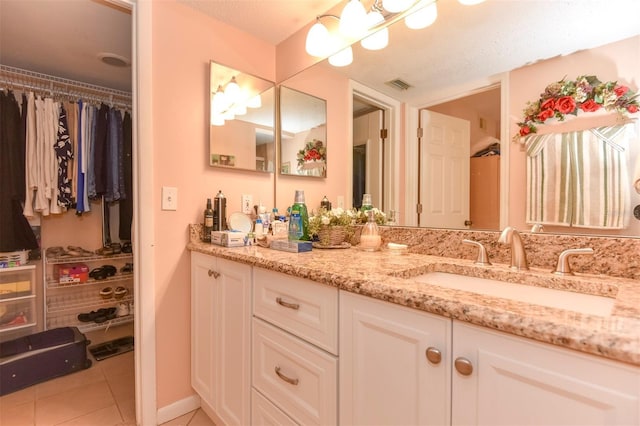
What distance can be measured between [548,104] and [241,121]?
151cm

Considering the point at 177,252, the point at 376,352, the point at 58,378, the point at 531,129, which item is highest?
the point at 531,129

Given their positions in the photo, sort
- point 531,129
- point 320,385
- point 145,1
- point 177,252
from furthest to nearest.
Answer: point 177,252 → point 145,1 → point 531,129 → point 320,385

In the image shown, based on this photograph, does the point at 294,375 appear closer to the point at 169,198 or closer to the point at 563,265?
the point at 563,265

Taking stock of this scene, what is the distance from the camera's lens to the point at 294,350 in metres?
1.01

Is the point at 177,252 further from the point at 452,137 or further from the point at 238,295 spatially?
the point at 452,137

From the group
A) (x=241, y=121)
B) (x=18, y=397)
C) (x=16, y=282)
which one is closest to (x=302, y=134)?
(x=241, y=121)

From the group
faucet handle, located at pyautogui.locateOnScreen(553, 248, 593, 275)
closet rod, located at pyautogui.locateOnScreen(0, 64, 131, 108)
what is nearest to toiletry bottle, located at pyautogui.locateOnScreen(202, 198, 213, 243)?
faucet handle, located at pyautogui.locateOnScreen(553, 248, 593, 275)

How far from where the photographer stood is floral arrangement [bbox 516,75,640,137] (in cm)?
88

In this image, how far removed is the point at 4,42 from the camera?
2.08 meters

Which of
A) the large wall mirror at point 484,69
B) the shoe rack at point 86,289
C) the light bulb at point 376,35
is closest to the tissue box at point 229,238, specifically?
the large wall mirror at point 484,69

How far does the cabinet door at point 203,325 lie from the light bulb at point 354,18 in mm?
1327

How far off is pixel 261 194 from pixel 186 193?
1.52ft

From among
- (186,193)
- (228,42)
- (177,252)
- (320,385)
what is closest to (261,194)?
(186,193)

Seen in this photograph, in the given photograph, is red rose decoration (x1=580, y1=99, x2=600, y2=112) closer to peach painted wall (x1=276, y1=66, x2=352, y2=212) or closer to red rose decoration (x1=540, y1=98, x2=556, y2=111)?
red rose decoration (x1=540, y1=98, x2=556, y2=111)
